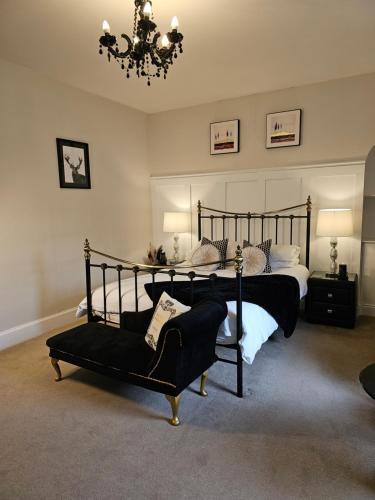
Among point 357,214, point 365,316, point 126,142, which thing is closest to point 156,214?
point 126,142

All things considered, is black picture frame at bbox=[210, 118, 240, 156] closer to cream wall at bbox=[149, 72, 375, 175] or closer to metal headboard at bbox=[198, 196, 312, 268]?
cream wall at bbox=[149, 72, 375, 175]

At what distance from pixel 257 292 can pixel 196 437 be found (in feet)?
4.23

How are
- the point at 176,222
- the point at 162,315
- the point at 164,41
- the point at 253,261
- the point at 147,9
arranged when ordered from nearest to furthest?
the point at 147,9
the point at 164,41
the point at 162,315
the point at 253,261
the point at 176,222

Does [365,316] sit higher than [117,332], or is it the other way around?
[117,332]

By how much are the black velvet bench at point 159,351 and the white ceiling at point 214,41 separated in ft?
7.14

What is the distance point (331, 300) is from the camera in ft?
12.4

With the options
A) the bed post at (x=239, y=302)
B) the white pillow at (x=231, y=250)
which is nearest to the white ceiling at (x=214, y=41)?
the bed post at (x=239, y=302)

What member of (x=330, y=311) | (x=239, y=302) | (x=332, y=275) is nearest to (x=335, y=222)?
(x=332, y=275)

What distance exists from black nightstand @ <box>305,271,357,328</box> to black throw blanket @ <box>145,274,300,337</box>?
0.68 m

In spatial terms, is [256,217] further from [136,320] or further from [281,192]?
[136,320]

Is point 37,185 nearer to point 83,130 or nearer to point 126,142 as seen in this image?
point 83,130

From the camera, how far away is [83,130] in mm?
4215

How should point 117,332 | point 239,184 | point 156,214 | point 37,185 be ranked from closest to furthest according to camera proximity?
point 117,332, point 37,185, point 239,184, point 156,214

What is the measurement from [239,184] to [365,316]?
2.31 meters
